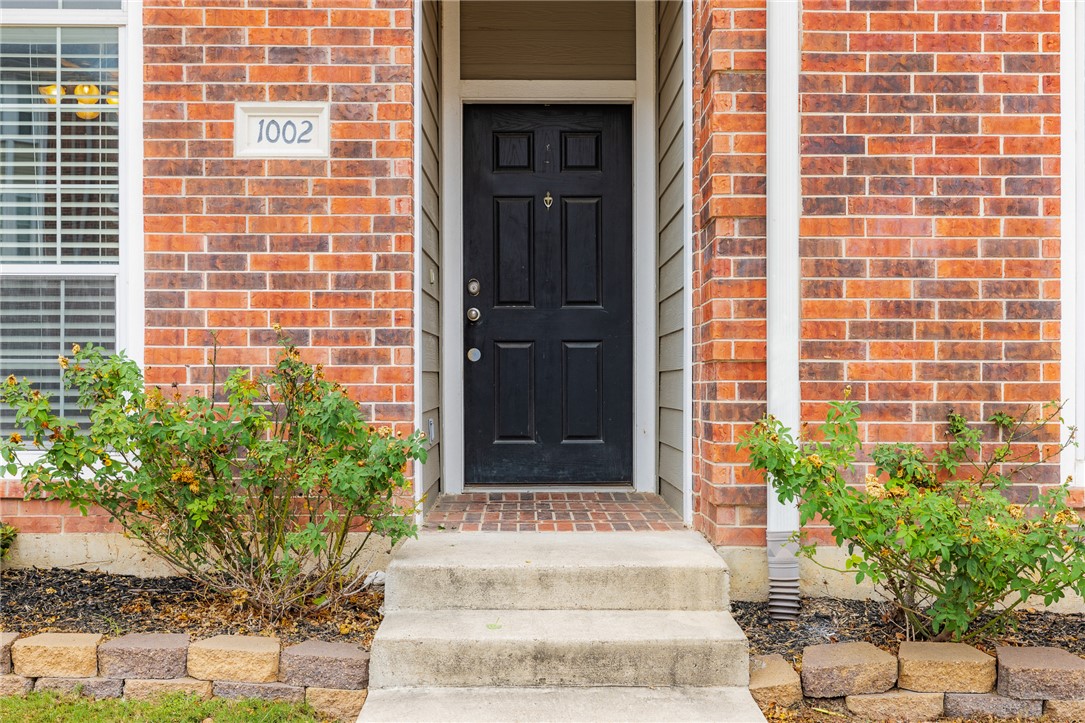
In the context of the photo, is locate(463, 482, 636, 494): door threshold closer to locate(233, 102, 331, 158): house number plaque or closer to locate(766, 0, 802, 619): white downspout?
locate(766, 0, 802, 619): white downspout

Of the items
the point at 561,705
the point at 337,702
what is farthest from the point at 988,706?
the point at 337,702

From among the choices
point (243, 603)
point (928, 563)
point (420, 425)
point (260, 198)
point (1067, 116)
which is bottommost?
point (243, 603)

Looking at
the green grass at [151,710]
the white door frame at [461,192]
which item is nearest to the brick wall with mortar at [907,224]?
the white door frame at [461,192]

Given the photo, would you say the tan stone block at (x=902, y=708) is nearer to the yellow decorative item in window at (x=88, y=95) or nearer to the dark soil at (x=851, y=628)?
the dark soil at (x=851, y=628)

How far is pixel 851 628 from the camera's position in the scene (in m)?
3.12

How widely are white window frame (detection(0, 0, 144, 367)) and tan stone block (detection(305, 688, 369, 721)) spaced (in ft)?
5.27

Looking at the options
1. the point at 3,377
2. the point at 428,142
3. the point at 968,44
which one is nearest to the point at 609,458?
the point at 428,142

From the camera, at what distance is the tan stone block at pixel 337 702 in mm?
2762

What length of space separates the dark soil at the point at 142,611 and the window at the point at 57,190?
3.00 feet

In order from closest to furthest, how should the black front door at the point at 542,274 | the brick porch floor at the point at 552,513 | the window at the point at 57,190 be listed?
1. the window at the point at 57,190
2. the brick porch floor at the point at 552,513
3. the black front door at the point at 542,274

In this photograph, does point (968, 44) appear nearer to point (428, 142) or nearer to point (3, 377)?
point (428, 142)

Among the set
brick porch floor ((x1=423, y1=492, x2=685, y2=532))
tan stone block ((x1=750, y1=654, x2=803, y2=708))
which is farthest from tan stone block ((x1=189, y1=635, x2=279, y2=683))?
tan stone block ((x1=750, y1=654, x2=803, y2=708))

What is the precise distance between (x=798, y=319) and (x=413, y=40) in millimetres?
1937

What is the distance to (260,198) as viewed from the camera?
136 inches
